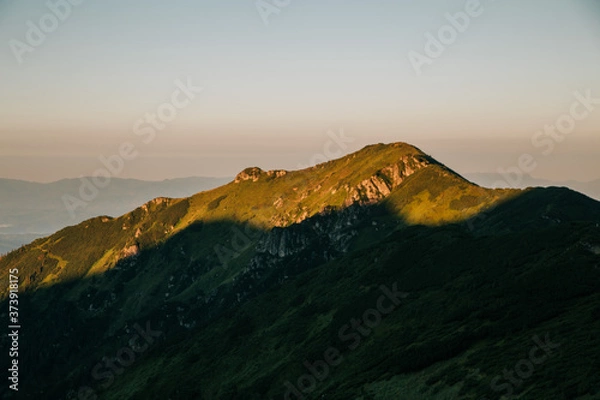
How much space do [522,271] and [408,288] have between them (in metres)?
30.9

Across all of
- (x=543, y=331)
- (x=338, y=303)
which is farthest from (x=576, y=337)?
(x=338, y=303)

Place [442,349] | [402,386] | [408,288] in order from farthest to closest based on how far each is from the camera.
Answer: [408,288], [442,349], [402,386]

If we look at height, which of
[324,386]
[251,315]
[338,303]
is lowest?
[324,386]

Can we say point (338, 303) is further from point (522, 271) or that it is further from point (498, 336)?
point (498, 336)

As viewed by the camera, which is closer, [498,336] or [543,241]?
[498,336]

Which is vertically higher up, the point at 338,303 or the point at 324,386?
the point at 338,303

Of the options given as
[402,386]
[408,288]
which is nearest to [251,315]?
[408,288]

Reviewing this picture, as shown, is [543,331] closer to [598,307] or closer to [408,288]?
[598,307]

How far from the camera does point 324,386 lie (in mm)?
89500

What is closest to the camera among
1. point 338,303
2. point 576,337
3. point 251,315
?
point 576,337

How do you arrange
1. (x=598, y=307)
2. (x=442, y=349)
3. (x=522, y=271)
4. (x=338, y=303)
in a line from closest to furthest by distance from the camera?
1. (x=598, y=307)
2. (x=442, y=349)
3. (x=522, y=271)
4. (x=338, y=303)

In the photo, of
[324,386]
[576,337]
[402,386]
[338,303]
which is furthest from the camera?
[338,303]

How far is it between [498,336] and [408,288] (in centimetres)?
5050

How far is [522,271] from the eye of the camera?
9556 cm
